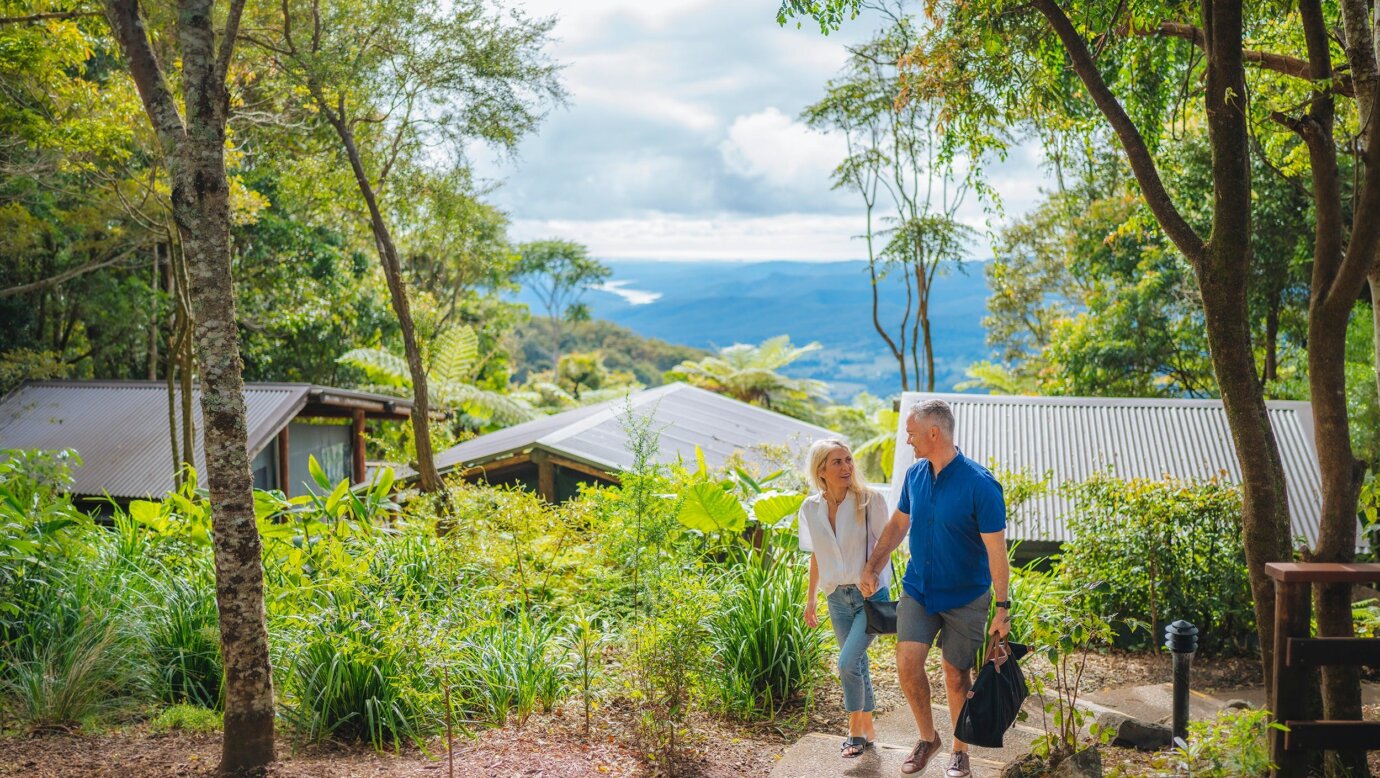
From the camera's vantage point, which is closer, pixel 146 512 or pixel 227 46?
pixel 227 46

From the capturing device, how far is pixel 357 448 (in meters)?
18.1

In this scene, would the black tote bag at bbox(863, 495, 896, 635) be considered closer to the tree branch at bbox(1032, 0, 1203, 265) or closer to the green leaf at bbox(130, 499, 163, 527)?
the tree branch at bbox(1032, 0, 1203, 265)

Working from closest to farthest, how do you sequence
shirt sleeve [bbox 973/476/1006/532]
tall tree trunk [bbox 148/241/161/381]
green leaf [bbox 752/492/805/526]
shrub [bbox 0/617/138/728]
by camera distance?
shirt sleeve [bbox 973/476/1006/532]
shrub [bbox 0/617/138/728]
green leaf [bbox 752/492/805/526]
tall tree trunk [bbox 148/241/161/381]

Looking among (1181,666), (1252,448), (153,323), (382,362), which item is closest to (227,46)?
(1252,448)

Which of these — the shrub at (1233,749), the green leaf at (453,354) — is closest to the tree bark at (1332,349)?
the shrub at (1233,749)

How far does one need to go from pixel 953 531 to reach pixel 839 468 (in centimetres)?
70

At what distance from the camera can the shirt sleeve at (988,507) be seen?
4555 millimetres

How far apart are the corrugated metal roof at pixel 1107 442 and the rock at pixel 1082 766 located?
4.69m

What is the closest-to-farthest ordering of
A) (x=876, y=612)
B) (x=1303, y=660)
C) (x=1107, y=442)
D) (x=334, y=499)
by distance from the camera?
(x=1303, y=660)
(x=876, y=612)
(x=334, y=499)
(x=1107, y=442)

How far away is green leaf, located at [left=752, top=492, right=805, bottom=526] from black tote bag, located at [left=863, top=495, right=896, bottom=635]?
7.17 ft

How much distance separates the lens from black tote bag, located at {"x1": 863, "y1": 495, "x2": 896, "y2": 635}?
517 centimetres

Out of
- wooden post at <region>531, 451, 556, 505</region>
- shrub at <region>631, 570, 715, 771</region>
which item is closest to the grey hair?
shrub at <region>631, 570, 715, 771</region>

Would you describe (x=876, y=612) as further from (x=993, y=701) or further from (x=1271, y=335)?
(x=1271, y=335)

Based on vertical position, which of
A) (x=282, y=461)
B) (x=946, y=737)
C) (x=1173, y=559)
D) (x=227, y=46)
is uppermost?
(x=227, y=46)
